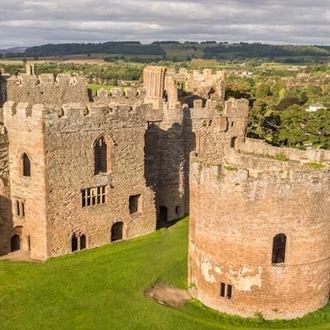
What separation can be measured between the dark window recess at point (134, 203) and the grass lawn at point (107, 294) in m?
2.23

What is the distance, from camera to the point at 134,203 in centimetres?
3164

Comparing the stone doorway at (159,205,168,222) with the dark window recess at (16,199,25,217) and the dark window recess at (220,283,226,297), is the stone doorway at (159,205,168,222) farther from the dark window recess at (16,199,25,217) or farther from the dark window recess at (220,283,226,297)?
the dark window recess at (220,283,226,297)

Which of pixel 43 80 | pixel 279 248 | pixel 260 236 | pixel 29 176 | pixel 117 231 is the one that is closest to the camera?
pixel 260 236

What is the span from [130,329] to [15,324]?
4862 mm

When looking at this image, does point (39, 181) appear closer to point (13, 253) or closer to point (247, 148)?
point (13, 253)

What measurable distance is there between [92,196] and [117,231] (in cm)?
339

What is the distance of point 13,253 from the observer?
94.6 feet

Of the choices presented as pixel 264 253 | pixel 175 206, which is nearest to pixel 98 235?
pixel 175 206

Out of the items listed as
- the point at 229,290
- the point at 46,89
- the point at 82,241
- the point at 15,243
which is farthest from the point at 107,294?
the point at 46,89

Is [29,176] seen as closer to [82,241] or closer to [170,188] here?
[82,241]

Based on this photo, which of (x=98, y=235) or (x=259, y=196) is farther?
(x=98, y=235)

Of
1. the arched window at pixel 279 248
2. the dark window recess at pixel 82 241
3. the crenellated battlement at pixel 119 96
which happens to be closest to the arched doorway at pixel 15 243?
the dark window recess at pixel 82 241

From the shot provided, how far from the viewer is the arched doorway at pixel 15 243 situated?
95.6ft

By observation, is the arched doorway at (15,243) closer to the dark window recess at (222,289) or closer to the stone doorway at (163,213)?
the stone doorway at (163,213)
